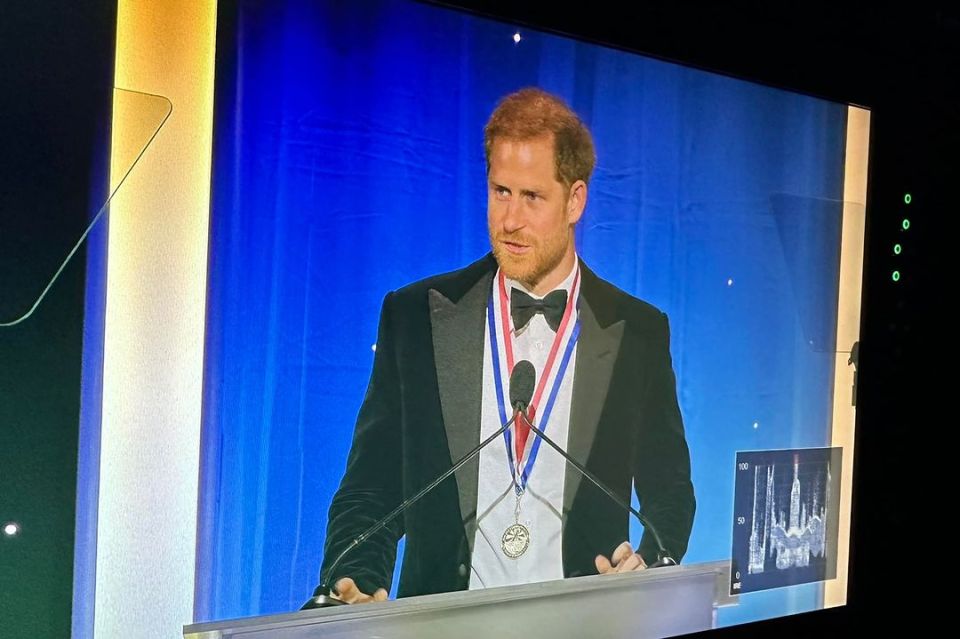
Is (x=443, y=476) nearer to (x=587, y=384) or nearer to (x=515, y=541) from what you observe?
(x=515, y=541)

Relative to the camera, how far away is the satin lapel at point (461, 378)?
1.85m

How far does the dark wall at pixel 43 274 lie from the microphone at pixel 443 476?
46 centimetres

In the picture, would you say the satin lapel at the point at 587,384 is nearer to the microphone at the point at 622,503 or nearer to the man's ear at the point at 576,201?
the microphone at the point at 622,503

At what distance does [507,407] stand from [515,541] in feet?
0.99

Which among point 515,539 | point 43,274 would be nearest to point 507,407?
point 515,539

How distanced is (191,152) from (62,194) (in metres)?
0.23

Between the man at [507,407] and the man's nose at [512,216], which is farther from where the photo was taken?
the man's nose at [512,216]

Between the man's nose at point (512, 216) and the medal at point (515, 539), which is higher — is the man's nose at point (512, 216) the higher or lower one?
the higher one

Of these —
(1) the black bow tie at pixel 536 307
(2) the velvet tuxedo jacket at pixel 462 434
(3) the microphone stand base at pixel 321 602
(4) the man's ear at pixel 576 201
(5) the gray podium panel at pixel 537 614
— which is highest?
(4) the man's ear at pixel 576 201

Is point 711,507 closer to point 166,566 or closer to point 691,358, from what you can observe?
point 691,358

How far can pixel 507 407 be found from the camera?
1.90 m

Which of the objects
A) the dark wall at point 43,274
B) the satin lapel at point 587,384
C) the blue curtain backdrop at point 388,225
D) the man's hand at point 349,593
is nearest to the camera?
the dark wall at point 43,274

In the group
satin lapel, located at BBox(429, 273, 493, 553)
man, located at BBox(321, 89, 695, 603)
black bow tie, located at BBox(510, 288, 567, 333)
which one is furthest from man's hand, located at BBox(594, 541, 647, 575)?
black bow tie, located at BBox(510, 288, 567, 333)

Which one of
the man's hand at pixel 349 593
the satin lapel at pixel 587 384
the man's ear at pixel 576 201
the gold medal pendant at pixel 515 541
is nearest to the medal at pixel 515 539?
the gold medal pendant at pixel 515 541
